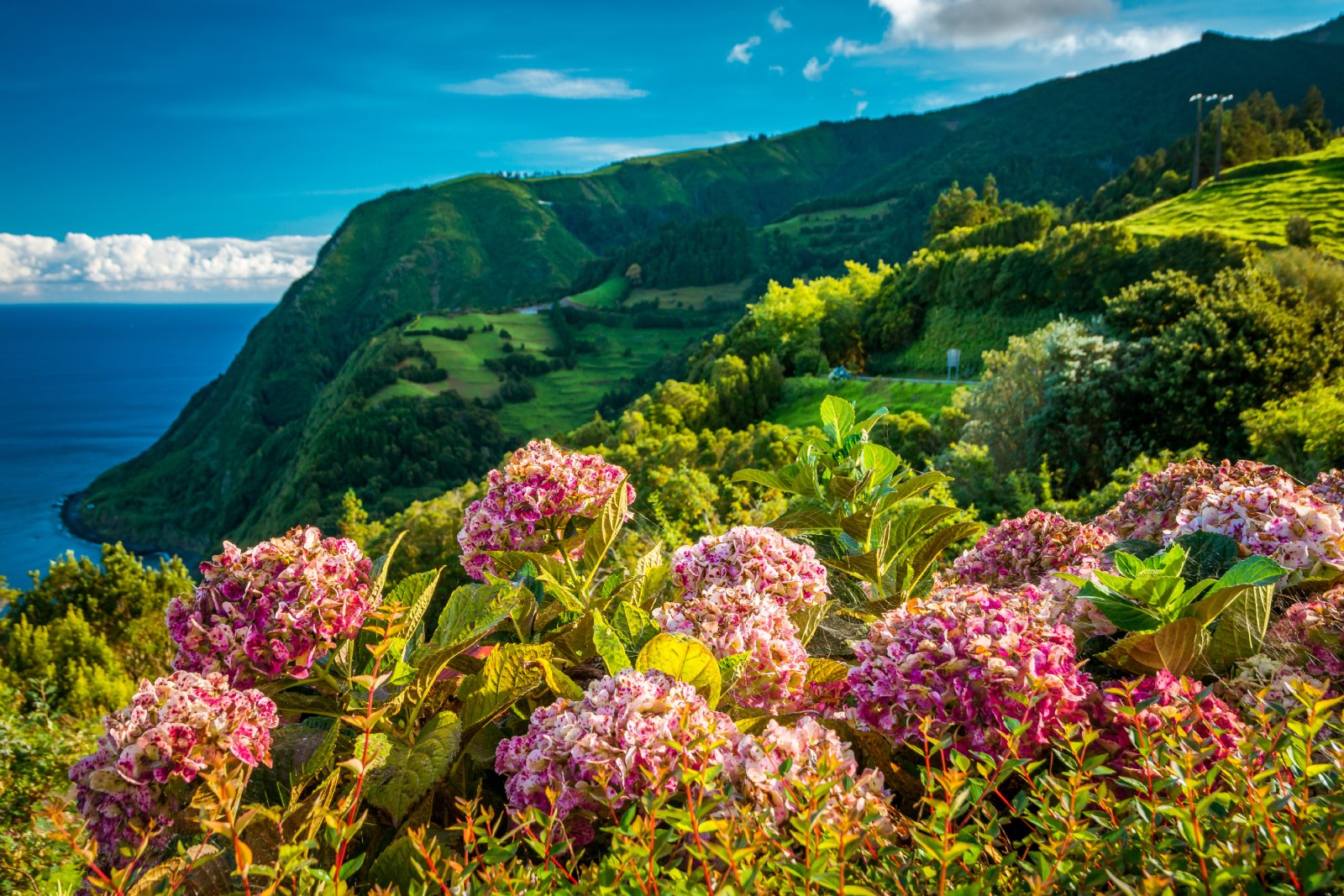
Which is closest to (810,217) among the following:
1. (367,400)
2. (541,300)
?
(541,300)

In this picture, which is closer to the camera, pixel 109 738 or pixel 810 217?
pixel 109 738

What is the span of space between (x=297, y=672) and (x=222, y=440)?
14064 cm

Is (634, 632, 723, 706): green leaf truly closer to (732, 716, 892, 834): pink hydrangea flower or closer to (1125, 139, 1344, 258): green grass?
(732, 716, 892, 834): pink hydrangea flower

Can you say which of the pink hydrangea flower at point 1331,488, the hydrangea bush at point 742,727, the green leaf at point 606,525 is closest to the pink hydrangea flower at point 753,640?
the hydrangea bush at point 742,727

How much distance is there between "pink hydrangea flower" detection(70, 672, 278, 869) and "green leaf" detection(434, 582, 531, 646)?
0.47 meters

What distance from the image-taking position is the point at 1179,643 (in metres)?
1.62

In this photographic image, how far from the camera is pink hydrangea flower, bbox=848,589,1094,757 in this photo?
151 cm

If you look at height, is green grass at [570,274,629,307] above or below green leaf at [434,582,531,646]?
above

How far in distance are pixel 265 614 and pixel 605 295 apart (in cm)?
13628

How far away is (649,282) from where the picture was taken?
13688 centimetres

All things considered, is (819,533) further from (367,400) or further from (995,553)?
(367,400)

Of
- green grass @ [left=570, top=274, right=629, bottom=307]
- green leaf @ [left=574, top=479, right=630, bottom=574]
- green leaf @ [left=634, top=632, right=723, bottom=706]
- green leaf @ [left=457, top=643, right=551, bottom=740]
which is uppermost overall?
green grass @ [left=570, top=274, right=629, bottom=307]

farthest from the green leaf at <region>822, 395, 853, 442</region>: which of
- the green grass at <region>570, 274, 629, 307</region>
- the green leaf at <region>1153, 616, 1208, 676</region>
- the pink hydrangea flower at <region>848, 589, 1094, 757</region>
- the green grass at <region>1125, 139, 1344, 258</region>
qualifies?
the green grass at <region>570, 274, 629, 307</region>

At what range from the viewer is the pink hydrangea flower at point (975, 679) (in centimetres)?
151
